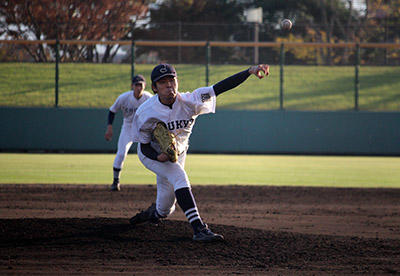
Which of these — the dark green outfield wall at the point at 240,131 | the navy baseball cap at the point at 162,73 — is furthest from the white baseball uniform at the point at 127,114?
the dark green outfield wall at the point at 240,131

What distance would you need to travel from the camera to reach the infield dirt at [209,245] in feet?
16.4

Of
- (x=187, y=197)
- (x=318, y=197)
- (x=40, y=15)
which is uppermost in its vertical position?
(x=40, y=15)

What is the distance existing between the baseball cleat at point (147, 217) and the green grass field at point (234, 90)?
13056mm

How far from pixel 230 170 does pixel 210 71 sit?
8215 millimetres

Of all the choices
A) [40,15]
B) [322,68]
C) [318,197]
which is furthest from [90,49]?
[318,197]

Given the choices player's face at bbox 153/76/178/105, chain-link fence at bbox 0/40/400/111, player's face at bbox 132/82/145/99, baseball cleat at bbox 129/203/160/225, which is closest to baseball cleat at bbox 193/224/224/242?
baseball cleat at bbox 129/203/160/225

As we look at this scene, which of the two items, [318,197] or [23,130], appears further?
[23,130]

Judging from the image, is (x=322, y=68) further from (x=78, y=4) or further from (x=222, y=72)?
(x=78, y=4)

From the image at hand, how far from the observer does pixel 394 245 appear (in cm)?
596

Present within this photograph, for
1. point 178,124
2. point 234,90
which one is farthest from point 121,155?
point 234,90

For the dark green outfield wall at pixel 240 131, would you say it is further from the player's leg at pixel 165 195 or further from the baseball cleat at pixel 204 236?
the baseball cleat at pixel 204 236

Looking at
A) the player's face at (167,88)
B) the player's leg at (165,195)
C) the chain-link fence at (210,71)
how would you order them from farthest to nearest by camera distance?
1. the chain-link fence at (210,71)
2. the player's leg at (165,195)
3. the player's face at (167,88)

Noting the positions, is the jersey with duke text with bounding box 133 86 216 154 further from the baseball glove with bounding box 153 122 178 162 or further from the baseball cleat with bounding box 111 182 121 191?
the baseball cleat with bounding box 111 182 121 191

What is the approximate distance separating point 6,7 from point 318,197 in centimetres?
2117
